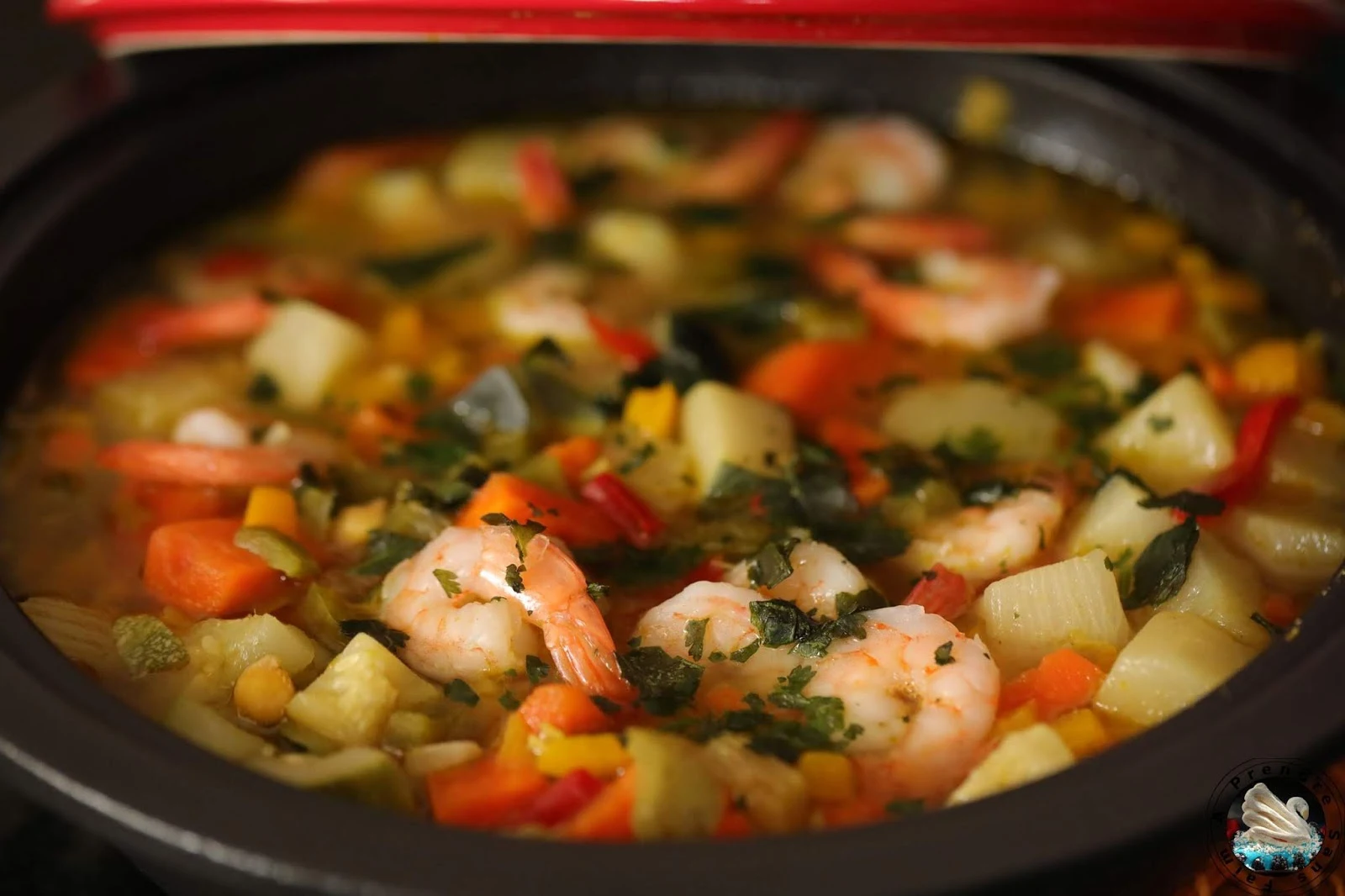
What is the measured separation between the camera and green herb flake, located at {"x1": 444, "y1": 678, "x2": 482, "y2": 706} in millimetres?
2406

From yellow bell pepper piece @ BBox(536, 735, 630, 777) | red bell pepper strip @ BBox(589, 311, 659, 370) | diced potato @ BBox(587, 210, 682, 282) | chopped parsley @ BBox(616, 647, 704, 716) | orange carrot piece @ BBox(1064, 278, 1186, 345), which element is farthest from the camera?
diced potato @ BBox(587, 210, 682, 282)

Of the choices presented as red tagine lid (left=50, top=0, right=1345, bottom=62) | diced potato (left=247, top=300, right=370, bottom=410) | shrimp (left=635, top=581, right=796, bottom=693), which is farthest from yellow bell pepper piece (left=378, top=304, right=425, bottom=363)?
shrimp (left=635, top=581, right=796, bottom=693)

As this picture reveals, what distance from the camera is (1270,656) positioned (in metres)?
2.14

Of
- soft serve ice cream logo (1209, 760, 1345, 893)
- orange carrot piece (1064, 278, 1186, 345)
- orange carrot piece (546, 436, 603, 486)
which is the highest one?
orange carrot piece (1064, 278, 1186, 345)

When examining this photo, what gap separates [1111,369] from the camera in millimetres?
3191

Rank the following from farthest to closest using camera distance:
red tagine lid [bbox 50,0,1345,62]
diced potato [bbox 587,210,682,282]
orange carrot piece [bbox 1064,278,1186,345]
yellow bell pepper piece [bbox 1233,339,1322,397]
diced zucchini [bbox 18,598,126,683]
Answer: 1. diced potato [bbox 587,210,682,282]
2. orange carrot piece [bbox 1064,278,1186,345]
3. yellow bell pepper piece [bbox 1233,339,1322,397]
4. red tagine lid [bbox 50,0,1345,62]
5. diced zucchini [bbox 18,598,126,683]

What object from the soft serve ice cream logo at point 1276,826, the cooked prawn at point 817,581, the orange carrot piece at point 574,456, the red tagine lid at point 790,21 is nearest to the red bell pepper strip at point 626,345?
the orange carrot piece at point 574,456

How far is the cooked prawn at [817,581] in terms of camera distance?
255cm

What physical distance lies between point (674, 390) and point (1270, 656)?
1.40m

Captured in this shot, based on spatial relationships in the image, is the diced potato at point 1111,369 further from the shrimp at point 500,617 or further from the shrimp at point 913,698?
the shrimp at point 500,617

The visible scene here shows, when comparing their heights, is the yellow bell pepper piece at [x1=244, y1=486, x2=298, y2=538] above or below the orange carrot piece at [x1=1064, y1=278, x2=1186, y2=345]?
below

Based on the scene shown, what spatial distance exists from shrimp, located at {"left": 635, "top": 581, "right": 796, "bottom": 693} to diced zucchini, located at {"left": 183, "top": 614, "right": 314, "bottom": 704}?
1.96 ft

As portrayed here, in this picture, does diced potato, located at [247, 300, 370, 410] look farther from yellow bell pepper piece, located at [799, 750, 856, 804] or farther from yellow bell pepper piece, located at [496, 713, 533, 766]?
yellow bell pepper piece, located at [799, 750, 856, 804]

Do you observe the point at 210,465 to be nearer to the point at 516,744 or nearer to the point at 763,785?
the point at 516,744
